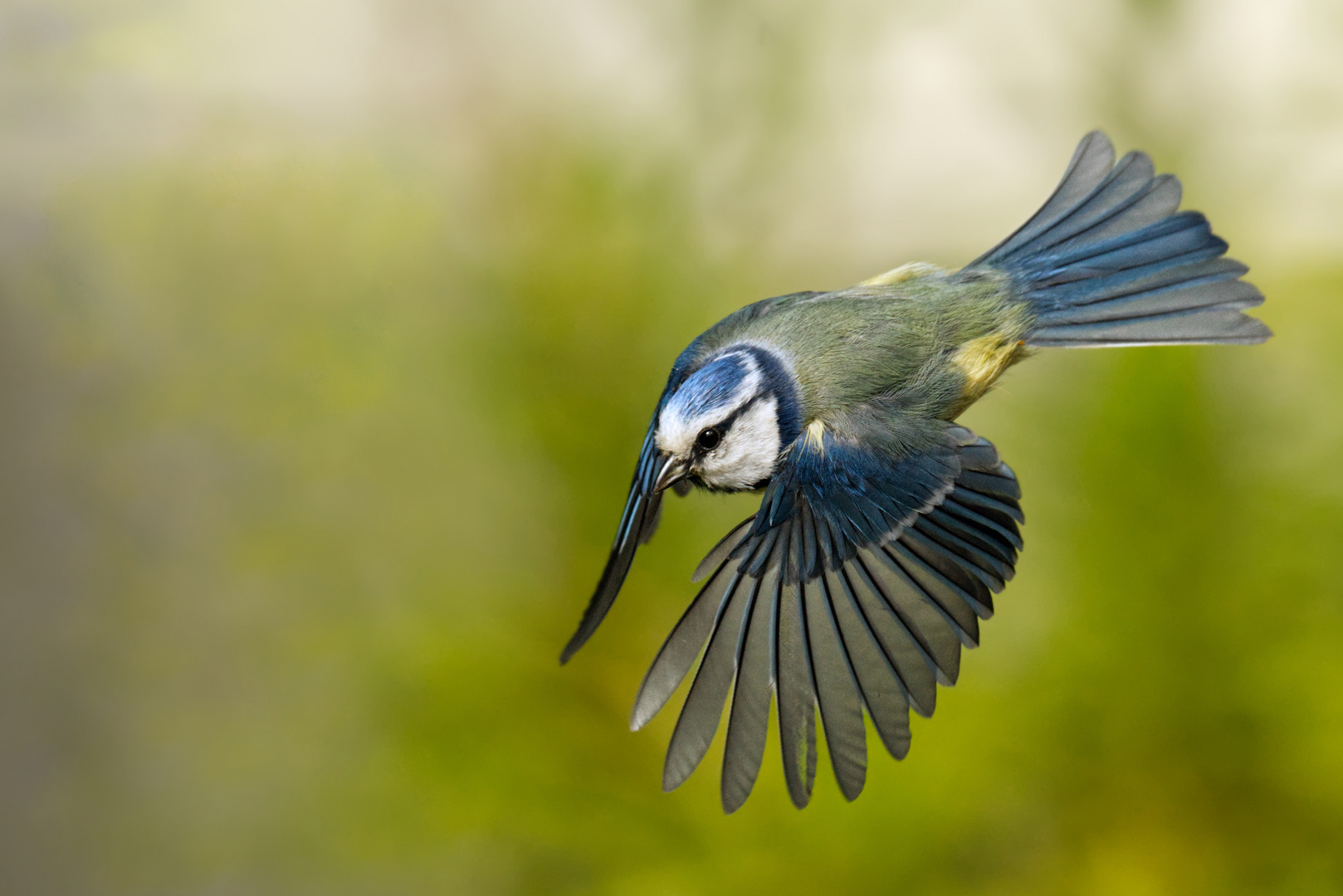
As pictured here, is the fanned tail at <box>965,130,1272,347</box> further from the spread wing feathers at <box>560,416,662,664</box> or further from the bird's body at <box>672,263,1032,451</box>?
the spread wing feathers at <box>560,416,662,664</box>

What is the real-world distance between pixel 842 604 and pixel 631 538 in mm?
185

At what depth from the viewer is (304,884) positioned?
1911mm

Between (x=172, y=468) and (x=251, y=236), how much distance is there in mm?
468

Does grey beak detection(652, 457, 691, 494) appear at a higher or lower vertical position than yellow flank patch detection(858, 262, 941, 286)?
lower

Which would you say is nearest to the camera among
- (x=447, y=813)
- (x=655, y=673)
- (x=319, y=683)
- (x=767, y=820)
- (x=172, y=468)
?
(x=655, y=673)

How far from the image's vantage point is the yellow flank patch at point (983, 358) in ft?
3.09

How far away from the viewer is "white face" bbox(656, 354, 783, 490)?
81 centimetres

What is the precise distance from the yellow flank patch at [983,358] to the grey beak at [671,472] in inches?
10.6

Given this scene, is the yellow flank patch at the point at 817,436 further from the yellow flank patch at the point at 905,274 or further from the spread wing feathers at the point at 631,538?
the yellow flank patch at the point at 905,274

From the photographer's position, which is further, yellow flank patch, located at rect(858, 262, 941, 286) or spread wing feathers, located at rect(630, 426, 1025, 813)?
yellow flank patch, located at rect(858, 262, 941, 286)

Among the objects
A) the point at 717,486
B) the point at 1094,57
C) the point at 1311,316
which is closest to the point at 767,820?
the point at 717,486

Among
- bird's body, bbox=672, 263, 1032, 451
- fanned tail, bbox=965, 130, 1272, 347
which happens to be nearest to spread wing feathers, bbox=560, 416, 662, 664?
bird's body, bbox=672, 263, 1032, 451

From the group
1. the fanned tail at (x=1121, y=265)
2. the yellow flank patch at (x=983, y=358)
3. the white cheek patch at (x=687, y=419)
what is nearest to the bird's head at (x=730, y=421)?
the white cheek patch at (x=687, y=419)

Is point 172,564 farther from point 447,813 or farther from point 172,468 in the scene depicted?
point 447,813
